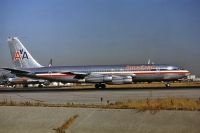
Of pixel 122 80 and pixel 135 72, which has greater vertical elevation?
pixel 135 72

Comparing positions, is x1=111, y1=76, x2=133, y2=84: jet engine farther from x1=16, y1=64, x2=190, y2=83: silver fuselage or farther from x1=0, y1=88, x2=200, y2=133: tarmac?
x1=0, y1=88, x2=200, y2=133: tarmac

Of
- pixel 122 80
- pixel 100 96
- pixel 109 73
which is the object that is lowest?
pixel 100 96

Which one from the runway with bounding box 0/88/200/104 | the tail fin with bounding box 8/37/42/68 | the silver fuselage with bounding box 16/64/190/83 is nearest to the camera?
the runway with bounding box 0/88/200/104

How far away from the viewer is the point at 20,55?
68438 millimetres

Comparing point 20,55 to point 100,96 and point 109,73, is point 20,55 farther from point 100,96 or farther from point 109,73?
point 100,96

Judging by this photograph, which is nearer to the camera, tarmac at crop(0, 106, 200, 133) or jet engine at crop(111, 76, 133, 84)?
tarmac at crop(0, 106, 200, 133)

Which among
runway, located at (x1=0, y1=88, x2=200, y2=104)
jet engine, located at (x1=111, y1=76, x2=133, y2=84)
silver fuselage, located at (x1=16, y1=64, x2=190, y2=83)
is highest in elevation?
silver fuselage, located at (x1=16, y1=64, x2=190, y2=83)

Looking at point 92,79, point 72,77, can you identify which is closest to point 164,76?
point 92,79

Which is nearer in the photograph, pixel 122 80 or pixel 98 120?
pixel 98 120

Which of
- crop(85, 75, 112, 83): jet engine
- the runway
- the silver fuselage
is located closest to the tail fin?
the silver fuselage

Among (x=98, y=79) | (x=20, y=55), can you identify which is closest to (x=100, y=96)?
(x=98, y=79)

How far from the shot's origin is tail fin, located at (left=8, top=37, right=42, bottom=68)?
67887mm

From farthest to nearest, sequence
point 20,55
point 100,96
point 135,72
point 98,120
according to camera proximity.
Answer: point 20,55, point 135,72, point 100,96, point 98,120

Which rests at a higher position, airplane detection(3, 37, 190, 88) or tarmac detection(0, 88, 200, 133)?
airplane detection(3, 37, 190, 88)
